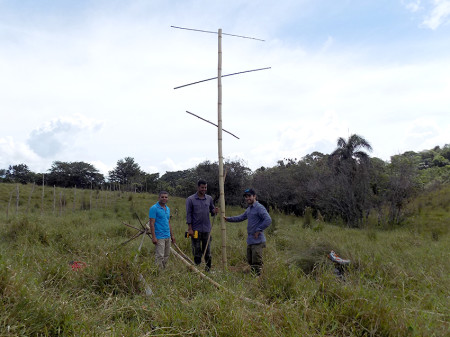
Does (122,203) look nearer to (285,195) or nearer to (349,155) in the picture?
(285,195)

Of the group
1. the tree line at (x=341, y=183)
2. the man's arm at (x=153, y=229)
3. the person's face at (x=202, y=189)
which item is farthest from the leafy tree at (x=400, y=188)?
the man's arm at (x=153, y=229)

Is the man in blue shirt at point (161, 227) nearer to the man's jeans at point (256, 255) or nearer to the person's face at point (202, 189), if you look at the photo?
the person's face at point (202, 189)

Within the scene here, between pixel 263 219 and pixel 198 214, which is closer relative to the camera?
pixel 263 219

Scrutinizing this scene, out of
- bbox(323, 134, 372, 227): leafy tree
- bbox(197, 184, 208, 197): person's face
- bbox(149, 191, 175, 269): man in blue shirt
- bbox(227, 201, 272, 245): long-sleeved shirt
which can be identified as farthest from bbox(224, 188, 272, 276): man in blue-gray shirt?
bbox(323, 134, 372, 227): leafy tree

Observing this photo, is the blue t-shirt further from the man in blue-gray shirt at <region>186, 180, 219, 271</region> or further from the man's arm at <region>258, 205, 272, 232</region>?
the man's arm at <region>258, 205, 272, 232</region>

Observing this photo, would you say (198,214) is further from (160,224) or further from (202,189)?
(160,224)

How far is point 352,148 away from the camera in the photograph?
17812mm

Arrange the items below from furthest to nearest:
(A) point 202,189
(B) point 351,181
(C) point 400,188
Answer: (B) point 351,181, (C) point 400,188, (A) point 202,189

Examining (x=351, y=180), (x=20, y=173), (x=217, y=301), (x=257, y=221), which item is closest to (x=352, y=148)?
(x=351, y=180)

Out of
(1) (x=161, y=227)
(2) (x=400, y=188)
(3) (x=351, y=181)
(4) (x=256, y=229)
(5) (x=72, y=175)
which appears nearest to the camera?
(4) (x=256, y=229)

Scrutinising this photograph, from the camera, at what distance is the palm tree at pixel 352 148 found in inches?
685

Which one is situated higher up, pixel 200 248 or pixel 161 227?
pixel 161 227

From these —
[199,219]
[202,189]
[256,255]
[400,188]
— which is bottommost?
[256,255]

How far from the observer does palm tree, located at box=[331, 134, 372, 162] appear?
17.4 meters
